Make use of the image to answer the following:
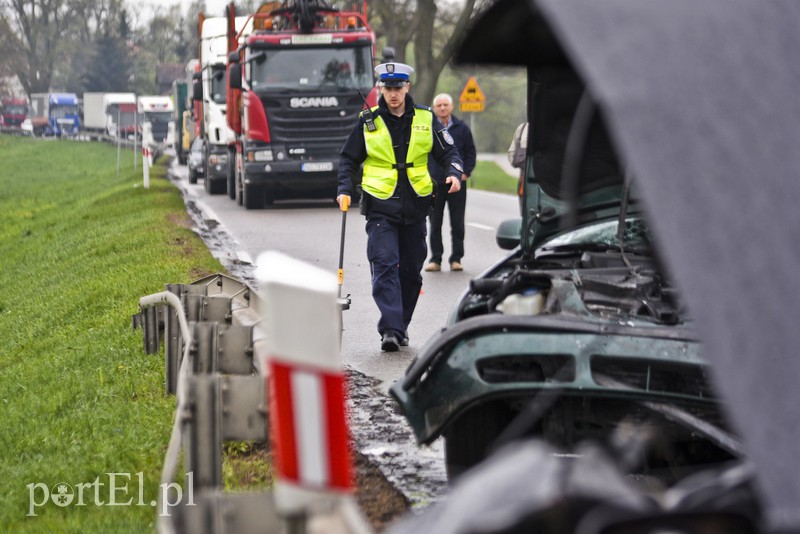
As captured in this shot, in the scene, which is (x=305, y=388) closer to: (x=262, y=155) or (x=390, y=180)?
(x=390, y=180)

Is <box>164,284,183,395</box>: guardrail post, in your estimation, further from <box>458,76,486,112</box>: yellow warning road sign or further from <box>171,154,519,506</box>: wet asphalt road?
Result: <box>458,76,486,112</box>: yellow warning road sign

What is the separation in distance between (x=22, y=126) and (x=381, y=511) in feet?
333

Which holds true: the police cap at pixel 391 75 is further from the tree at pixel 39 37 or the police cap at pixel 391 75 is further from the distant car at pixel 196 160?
the tree at pixel 39 37

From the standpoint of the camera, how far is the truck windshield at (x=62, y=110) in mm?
94062

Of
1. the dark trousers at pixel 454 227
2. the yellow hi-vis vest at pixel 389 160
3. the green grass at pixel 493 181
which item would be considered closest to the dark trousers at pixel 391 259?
the yellow hi-vis vest at pixel 389 160

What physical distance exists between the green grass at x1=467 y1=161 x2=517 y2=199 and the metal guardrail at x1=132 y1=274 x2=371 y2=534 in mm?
25980

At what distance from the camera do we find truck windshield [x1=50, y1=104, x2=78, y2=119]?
94062 millimetres

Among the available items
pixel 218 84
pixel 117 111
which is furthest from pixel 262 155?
pixel 117 111

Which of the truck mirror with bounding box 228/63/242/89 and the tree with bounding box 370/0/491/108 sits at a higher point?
the tree with bounding box 370/0/491/108

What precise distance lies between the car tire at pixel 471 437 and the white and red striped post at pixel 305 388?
8.84ft

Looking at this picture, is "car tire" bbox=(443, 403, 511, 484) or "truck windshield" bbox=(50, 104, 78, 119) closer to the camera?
"car tire" bbox=(443, 403, 511, 484)

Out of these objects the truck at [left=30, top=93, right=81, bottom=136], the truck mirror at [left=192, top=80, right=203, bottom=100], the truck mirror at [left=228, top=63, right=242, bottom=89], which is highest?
the truck mirror at [left=228, top=63, right=242, bottom=89]

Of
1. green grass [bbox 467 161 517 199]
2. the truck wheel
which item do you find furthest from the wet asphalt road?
green grass [bbox 467 161 517 199]

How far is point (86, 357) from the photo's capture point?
9289mm
